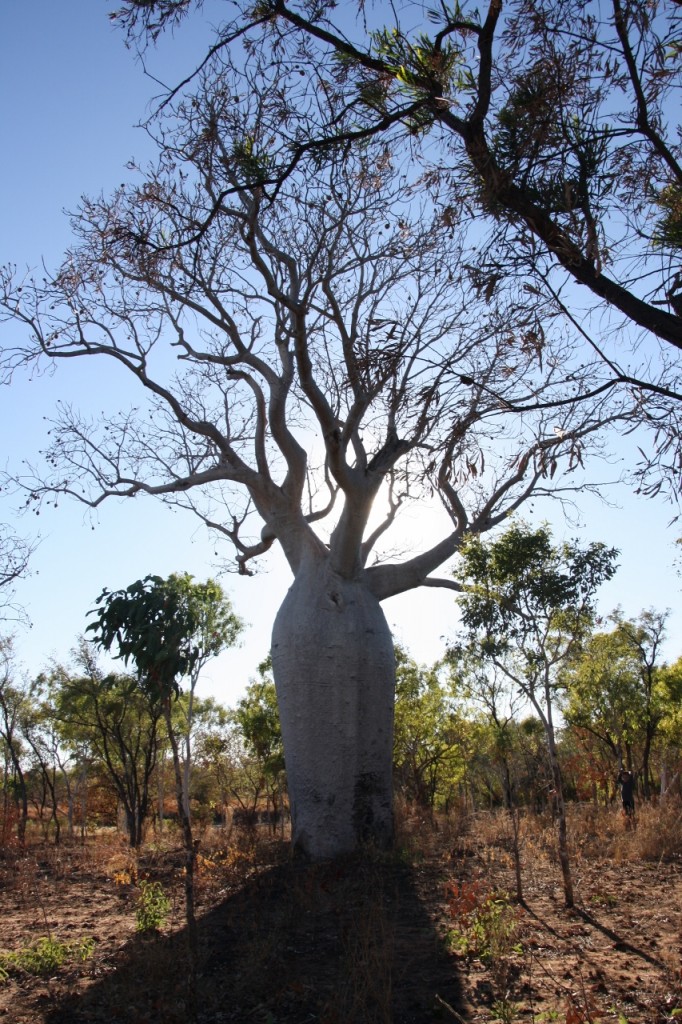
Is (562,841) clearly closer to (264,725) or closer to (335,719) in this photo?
(335,719)

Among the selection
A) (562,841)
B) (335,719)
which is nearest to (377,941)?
(562,841)

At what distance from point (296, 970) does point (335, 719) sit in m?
4.04

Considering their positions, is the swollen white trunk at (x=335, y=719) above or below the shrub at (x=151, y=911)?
above

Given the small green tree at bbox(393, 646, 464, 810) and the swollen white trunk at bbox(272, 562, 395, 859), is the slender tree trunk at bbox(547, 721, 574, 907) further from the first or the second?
the small green tree at bbox(393, 646, 464, 810)

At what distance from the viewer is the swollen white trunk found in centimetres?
877

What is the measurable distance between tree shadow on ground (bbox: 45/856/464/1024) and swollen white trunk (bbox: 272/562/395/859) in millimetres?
1772

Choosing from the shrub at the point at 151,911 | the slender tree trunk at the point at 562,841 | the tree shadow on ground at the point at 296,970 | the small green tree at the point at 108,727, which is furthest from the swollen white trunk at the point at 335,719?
the small green tree at the point at 108,727

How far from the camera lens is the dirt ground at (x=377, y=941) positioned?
4102 millimetres

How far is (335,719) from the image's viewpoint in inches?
348

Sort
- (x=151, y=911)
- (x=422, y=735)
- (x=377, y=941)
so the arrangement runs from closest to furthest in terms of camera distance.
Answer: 1. (x=377, y=941)
2. (x=151, y=911)
3. (x=422, y=735)

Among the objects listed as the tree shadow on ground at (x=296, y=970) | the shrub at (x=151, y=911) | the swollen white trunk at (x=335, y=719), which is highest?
the swollen white trunk at (x=335, y=719)

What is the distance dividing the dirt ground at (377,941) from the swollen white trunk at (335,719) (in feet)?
1.57

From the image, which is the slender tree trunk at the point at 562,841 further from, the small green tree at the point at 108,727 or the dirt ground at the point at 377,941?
the small green tree at the point at 108,727

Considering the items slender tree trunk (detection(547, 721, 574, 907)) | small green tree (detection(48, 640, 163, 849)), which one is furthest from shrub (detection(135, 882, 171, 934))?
small green tree (detection(48, 640, 163, 849))
